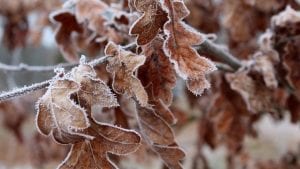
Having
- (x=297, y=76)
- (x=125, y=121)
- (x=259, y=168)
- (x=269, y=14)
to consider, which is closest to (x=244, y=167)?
(x=259, y=168)

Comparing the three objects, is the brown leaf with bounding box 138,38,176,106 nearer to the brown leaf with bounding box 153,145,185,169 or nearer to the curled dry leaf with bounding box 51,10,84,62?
the brown leaf with bounding box 153,145,185,169

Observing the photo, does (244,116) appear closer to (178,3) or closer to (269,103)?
(269,103)

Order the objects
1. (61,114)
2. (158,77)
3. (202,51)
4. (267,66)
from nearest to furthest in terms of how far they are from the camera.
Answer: (61,114), (158,77), (202,51), (267,66)

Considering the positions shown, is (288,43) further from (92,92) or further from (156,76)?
(92,92)

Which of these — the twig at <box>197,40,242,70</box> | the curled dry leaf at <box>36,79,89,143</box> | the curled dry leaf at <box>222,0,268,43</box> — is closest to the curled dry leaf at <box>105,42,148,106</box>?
the curled dry leaf at <box>36,79,89,143</box>

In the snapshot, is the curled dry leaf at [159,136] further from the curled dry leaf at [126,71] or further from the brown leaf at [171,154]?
the curled dry leaf at [126,71]

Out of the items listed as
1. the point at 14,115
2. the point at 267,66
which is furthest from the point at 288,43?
the point at 14,115
